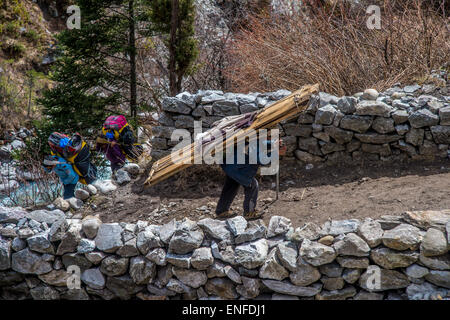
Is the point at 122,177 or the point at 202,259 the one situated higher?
the point at 122,177

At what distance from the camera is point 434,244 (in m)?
3.25

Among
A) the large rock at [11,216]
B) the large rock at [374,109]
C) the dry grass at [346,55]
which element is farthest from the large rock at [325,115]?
the large rock at [11,216]

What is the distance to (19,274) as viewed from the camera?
13.6 ft

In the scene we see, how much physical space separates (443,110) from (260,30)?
4.18 meters

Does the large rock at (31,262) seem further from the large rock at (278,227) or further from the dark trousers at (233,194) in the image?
the large rock at (278,227)

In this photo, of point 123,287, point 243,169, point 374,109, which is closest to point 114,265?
point 123,287

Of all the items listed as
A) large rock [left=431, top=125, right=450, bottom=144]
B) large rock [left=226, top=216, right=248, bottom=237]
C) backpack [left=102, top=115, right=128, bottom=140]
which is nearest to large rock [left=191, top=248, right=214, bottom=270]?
large rock [left=226, top=216, right=248, bottom=237]

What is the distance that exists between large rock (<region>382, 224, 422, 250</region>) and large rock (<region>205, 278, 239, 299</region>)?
1.26 meters

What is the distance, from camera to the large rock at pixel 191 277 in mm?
3723

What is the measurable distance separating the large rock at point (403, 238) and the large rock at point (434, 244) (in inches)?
2.1

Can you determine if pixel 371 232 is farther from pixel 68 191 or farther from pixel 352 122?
pixel 68 191

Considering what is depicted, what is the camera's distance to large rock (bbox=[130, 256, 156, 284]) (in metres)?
3.82

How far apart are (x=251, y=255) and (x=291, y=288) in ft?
1.34

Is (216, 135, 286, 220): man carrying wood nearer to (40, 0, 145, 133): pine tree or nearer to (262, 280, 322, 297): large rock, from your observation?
(262, 280, 322, 297): large rock
